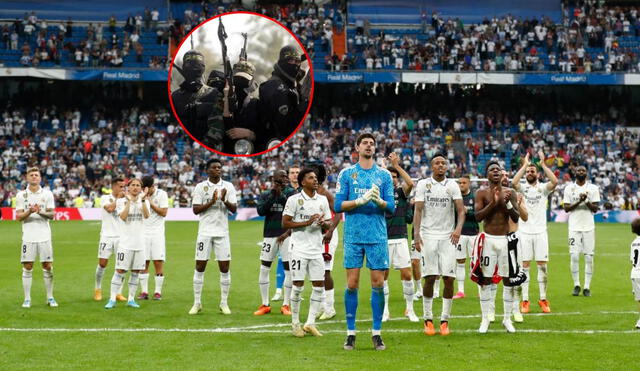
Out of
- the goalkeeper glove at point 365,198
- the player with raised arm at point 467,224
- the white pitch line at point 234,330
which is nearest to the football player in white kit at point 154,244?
the white pitch line at point 234,330

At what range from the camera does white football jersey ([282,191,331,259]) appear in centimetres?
1236

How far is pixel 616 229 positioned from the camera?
38875 mm

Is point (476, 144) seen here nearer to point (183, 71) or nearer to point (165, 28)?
point (165, 28)

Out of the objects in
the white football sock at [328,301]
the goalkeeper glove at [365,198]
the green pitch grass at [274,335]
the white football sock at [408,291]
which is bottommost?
the green pitch grass at [274,335]

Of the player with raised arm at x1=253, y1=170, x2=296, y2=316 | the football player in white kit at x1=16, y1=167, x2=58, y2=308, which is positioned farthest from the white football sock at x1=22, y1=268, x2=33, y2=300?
the player with raised arm at x1=253, y1=170, x2=296, y2=316

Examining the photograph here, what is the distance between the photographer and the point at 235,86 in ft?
66.6

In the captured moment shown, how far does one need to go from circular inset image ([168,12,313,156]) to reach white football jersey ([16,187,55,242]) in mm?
6031

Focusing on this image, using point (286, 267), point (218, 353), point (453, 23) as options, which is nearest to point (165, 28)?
point (453, 23)

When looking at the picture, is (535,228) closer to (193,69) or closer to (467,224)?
(467,224)

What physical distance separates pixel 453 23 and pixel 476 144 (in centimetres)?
1046

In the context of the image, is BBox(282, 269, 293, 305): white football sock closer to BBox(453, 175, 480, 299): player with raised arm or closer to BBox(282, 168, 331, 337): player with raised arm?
BBox(282, 168, 331, 337): player with raised arm

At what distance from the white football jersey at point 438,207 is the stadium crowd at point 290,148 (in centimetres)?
3502

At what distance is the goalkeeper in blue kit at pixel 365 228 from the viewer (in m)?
11.1

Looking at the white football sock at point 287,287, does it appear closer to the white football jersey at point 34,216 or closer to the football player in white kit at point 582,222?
the white football jersey at point 34,216
